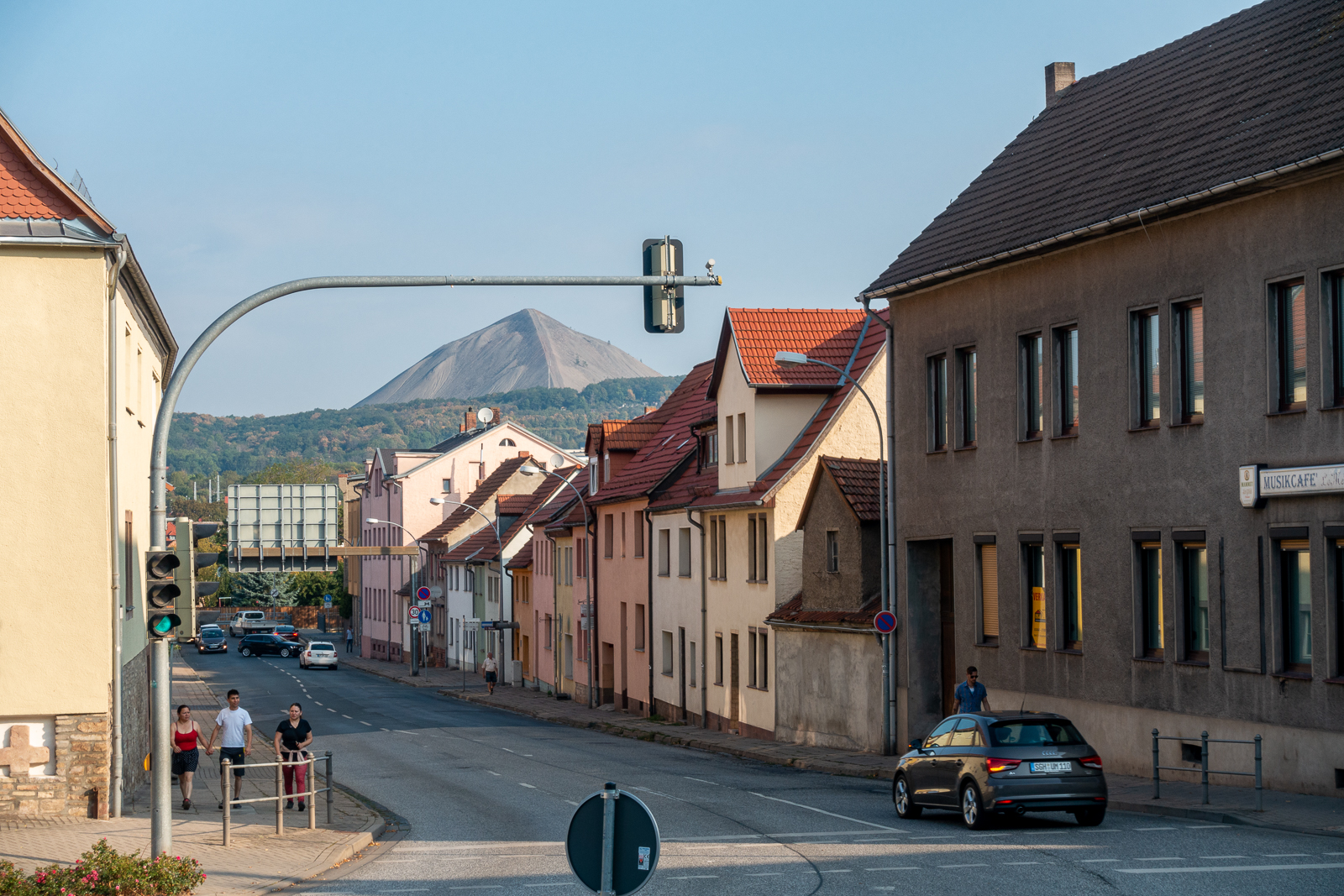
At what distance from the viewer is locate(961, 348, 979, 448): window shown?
92.2 feet

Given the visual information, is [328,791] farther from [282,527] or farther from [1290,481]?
[282,527]

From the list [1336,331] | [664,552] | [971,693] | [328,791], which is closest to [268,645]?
[664,552]

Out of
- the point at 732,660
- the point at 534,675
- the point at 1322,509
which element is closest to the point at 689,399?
the point at 732,660

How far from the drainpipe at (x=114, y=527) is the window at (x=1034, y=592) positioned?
14.7 m

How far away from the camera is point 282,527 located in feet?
186

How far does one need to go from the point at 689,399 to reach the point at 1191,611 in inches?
1173

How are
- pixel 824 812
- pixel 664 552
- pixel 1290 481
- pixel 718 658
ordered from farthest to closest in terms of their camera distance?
1. pixel 664 552
2. pixel 718 658
3. pixel 824 812
4. pixel 1290 481

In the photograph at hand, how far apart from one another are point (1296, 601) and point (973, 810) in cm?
569

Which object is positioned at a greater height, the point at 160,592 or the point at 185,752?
the point at 160,592

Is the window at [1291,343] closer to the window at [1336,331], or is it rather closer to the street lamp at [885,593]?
the window at [1336,331]

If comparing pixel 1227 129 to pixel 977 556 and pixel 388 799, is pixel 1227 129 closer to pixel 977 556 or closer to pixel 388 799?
pixel 977 556

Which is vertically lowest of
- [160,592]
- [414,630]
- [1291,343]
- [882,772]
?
[414,630]

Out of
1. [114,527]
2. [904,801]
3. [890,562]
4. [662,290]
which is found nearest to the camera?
[662,290]

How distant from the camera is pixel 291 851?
1692 centimetres
